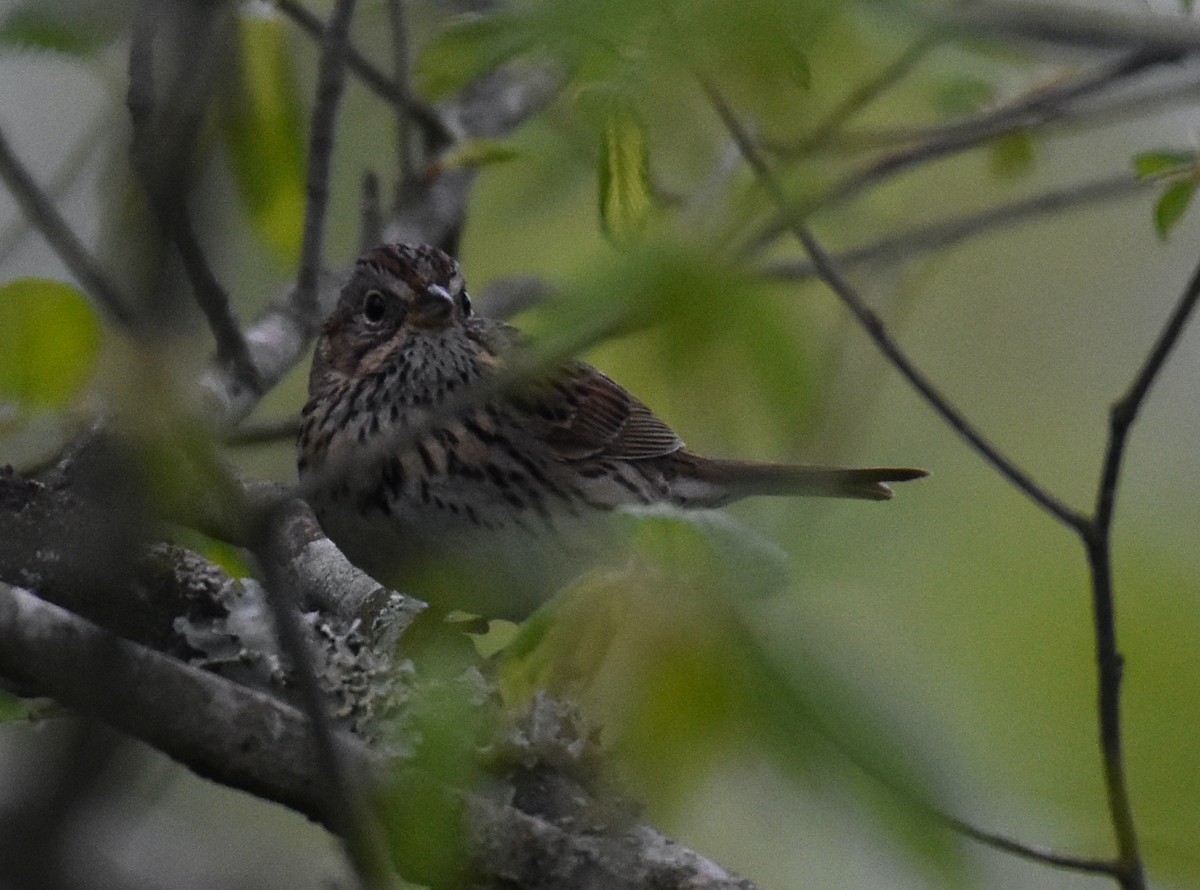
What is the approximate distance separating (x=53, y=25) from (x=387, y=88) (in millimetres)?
2485

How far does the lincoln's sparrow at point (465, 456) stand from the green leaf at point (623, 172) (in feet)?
5.38

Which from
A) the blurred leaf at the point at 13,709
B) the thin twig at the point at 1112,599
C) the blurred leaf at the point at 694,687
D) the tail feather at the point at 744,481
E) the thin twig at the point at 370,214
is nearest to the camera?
the blurred leaf at the point at 694,687

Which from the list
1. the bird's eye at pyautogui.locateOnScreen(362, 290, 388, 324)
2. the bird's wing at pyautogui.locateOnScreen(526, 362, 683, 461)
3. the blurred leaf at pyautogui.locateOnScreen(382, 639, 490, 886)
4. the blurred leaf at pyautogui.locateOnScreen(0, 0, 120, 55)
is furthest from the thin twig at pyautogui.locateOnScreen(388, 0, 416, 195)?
the blurred leaf at pyautogui.locateOnScreen(382, 639, 490, 886)

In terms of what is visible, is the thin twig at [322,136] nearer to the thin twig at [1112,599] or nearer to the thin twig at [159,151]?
the thin twig at [159,151]

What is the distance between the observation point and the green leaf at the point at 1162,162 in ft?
10.4

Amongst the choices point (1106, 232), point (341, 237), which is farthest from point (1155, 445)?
point (341, 237)

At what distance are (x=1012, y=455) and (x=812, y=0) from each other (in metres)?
5.61

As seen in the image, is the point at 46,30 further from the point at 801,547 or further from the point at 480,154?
the point at 801,547

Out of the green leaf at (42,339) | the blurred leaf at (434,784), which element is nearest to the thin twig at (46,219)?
the green leaf at (42,339)

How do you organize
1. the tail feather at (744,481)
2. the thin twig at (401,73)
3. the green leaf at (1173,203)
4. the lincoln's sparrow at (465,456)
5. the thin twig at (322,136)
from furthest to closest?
the thin twig at (401,73), the lincoln's sparrow at (465,456), the tail feather at (744,481), the thin twig at (322,136), the green leaf at (1173,203)

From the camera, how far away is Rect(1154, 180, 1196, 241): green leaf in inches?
129

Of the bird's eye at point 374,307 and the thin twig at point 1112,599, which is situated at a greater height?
the thin twig at point 1112,599

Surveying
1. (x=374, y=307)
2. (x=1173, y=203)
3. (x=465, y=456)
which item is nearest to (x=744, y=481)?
(x=465, y=456)

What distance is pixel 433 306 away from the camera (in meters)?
5.02
